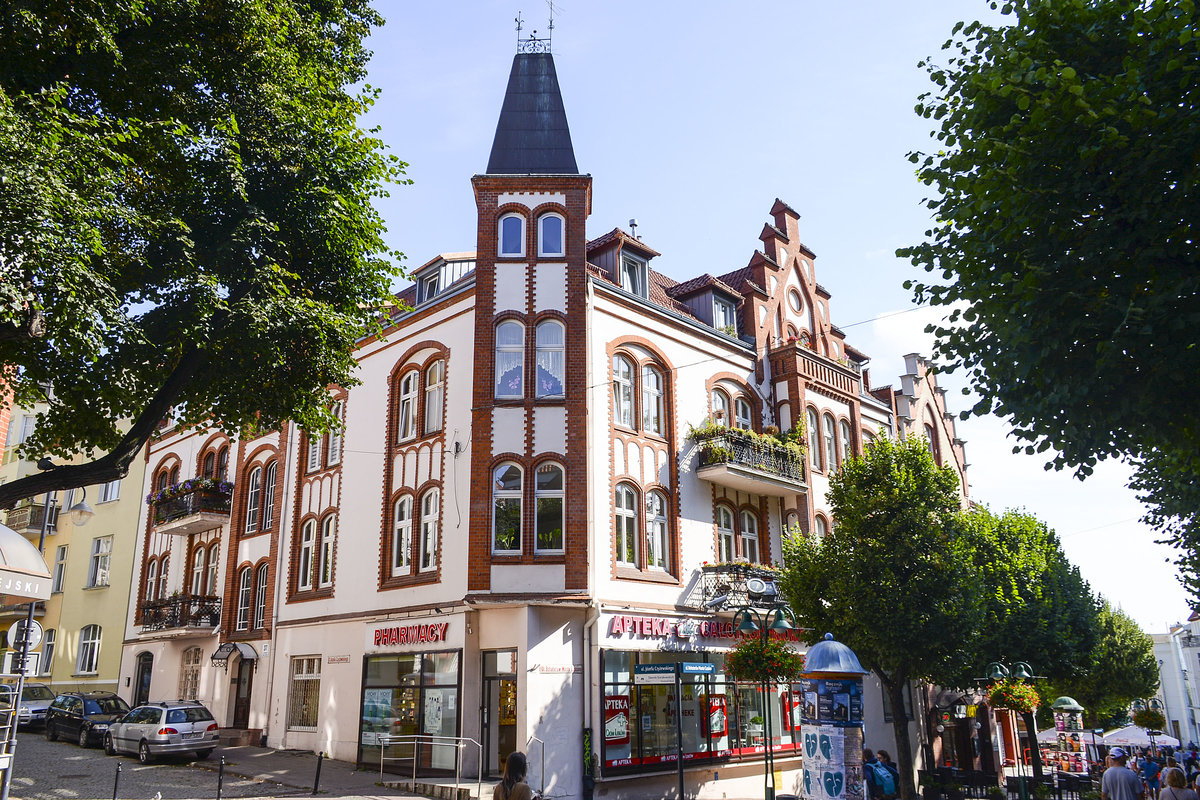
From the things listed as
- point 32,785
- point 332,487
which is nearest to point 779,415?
point 332,487

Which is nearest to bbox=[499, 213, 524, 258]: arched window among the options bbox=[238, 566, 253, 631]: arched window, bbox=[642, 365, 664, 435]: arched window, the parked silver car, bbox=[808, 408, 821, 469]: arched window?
bbox=[642, 365, 664, 435]: arched window

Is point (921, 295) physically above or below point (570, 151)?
below

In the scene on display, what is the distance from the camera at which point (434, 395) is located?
918 inches

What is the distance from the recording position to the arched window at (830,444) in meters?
29.3

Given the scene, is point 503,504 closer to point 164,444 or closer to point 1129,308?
point 1129,308

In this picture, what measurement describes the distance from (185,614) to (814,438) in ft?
75.2

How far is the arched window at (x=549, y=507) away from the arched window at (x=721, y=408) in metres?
6.57

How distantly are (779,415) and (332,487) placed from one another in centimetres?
1419

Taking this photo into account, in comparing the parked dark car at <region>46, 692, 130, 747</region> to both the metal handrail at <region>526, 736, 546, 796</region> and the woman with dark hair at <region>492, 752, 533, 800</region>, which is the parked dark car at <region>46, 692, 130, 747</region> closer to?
the metal handrail at <region>526, 736, 546, 796</region>

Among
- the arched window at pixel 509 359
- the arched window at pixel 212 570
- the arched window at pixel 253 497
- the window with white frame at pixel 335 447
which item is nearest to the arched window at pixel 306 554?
the window with white frame at pixel 335 447

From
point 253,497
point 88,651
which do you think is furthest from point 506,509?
point 88,651

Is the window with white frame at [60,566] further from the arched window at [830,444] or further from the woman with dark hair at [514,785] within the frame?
the woman with dark hair at [514,785]

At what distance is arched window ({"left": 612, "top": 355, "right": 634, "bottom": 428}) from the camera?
74.5 feet

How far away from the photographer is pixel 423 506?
22578 millimetres
